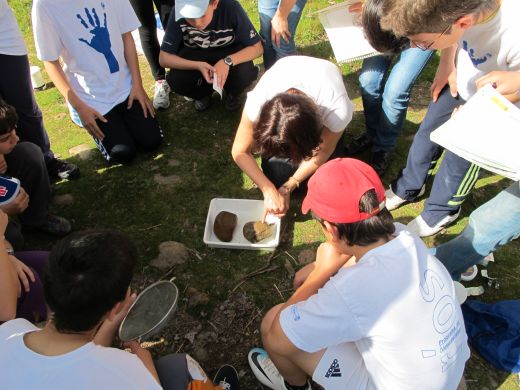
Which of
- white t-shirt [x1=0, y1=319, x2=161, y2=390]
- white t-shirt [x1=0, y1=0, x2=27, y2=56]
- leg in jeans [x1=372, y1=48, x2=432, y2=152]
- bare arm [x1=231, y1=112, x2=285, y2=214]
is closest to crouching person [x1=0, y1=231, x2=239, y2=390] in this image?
white t-shirt [x1=0, y1=319, x2=161, y2=390]

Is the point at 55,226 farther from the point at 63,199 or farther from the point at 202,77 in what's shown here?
the point at 202,77

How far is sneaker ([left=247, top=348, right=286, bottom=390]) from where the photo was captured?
2.05 metres

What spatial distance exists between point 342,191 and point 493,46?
1.01 m

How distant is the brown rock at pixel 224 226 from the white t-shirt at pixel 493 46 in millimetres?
1528

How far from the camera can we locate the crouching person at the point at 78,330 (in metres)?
1.20

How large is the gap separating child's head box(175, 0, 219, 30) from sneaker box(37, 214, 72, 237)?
5.33ft

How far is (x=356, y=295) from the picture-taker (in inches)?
55.9

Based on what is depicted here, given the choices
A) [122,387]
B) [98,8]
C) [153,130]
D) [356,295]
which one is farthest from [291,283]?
[98,8]

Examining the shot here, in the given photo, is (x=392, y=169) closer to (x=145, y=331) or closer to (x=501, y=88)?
(x=501, y=88)

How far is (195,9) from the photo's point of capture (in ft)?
9.44

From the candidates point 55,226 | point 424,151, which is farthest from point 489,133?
point 55,226

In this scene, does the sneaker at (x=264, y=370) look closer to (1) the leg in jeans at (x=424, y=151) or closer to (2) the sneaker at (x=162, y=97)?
(1) the leg in jeans at (x=424, y=151)

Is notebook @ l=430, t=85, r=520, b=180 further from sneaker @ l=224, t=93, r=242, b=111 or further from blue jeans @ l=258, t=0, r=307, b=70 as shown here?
sneaker @ l=224, t=93, r=242, b=111

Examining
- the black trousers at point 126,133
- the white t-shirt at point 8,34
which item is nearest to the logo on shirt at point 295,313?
the black trousers at point 126,133
